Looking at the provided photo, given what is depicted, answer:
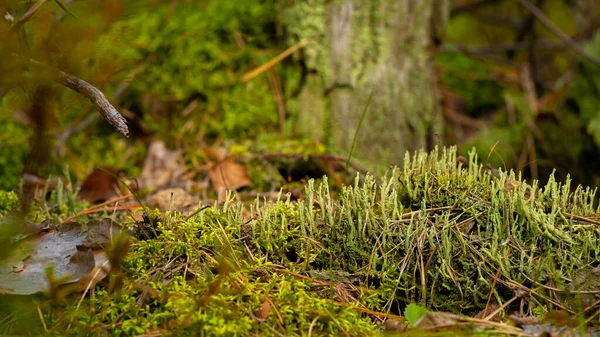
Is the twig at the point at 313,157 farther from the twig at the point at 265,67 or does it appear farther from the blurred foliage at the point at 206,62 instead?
the twig at the point at 265,67

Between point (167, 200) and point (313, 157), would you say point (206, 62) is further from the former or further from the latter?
point (167, 200)

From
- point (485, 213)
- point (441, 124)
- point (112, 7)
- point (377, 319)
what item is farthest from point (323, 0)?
point (377, 319)

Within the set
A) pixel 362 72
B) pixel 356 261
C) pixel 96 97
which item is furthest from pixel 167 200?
pixel 362 72

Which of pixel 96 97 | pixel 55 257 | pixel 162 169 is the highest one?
pixel 96 97

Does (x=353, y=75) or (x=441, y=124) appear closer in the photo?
(x=353, y=75)

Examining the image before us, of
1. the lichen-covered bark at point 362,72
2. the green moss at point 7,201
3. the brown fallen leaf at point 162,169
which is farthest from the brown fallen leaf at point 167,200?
the lichen-covered bark at point 362,72

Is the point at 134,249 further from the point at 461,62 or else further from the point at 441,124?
the point at 461,62

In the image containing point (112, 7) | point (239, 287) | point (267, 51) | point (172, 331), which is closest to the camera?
point (172, 331)
